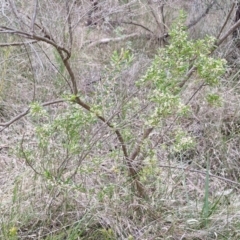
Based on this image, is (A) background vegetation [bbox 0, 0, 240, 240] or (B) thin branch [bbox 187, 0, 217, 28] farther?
(B) thin branch [bbox 187, 0, 217, 28]

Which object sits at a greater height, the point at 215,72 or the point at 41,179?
the point at 215,72

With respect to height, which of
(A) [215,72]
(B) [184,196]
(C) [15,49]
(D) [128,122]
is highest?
(C) [15,49]

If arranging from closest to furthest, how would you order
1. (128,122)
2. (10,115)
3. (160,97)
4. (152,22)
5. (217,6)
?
(160,97)
(128,122)
(10,115)
(217,6)
(152,22)

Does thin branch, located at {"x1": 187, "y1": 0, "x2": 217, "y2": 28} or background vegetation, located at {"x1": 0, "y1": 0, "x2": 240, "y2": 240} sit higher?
thin branch, located at {"x1": 187, "y1": 0, "x2": 217, "y2": 28}

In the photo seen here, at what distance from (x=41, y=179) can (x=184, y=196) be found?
28.0 inches

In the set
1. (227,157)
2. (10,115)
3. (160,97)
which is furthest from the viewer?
(10,115)

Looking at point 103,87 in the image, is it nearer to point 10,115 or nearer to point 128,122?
point 128,122

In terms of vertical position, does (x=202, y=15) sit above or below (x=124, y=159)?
above

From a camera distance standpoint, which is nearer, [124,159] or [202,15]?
[124,159]

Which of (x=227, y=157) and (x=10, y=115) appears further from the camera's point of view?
(x=10, y=115)

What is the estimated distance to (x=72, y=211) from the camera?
228 cm

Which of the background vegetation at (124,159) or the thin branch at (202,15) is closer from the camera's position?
the background vegetation at (124,159)

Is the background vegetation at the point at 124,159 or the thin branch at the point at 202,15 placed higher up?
the thin branch at the point at 202,15

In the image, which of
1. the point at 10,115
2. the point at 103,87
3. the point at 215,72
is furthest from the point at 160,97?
the point at 10,115
